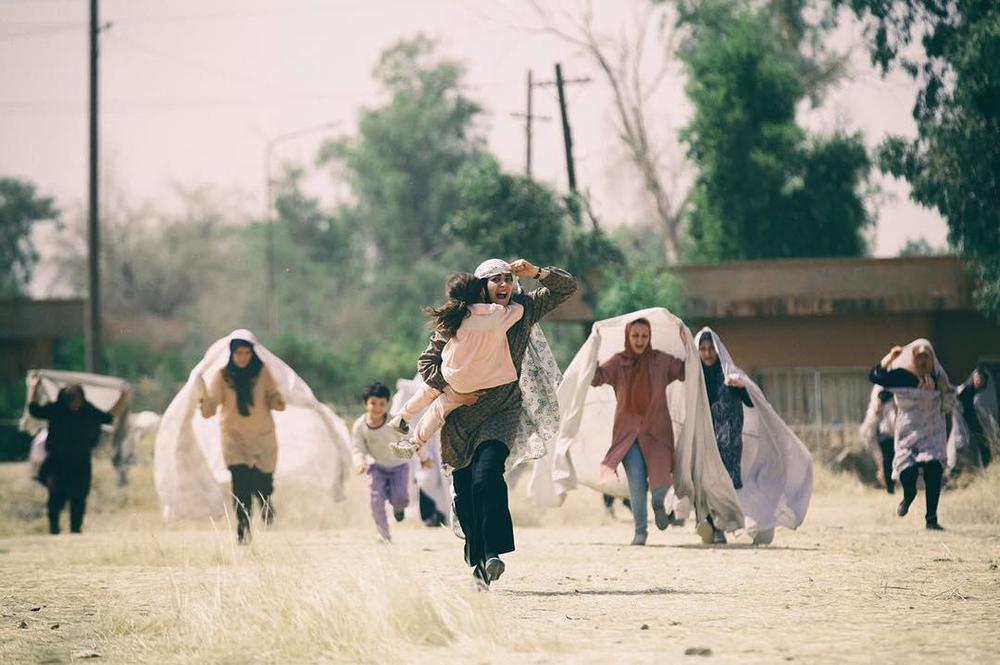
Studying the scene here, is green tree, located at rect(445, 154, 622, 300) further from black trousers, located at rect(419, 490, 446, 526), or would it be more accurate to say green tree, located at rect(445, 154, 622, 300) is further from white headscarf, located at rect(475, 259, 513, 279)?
white headscarf, located at rect(475, 259, 513, 279)

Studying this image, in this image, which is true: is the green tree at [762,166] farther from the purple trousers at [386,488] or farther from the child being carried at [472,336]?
the child being carried at [472,336]

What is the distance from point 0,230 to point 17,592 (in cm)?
6575

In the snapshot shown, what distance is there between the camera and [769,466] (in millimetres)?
13656

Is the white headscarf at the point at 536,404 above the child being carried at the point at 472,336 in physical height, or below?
below

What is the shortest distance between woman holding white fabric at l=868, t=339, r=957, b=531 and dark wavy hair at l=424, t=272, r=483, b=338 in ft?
19.8

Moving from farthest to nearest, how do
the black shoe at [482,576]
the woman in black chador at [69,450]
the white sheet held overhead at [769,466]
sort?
the woman in black chador at [69,450] < the white sheet held overhead at [769,466] < the black shoe at [482,576]

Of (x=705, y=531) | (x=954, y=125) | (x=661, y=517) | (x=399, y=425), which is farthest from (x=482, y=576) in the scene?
(x=954, y=125)

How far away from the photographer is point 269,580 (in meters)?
7.84

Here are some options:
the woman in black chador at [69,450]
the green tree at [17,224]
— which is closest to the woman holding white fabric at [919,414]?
the woman in black chador at [69,450]

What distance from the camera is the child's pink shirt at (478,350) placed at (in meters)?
8.73

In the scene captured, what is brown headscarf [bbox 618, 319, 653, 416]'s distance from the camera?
13.1 m

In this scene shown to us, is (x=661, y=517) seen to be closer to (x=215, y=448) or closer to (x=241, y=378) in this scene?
(x=241, y=378)

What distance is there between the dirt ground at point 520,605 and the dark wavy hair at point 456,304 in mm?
1264

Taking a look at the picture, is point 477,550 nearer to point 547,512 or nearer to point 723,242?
point 547,512
